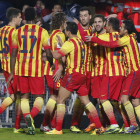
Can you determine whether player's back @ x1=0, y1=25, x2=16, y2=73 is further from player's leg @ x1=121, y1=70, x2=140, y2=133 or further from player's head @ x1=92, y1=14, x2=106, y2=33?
player's leg @ x1=121, y1=70, x2=140, y2=133

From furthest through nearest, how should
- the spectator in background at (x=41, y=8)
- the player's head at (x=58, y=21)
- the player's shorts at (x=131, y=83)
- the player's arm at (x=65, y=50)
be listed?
the spectator in background at (x=41, y=8), the player's head at (x=58, y=21), the player's shorts at (x=131, y=83), the player's arm at (x=65, y=50)

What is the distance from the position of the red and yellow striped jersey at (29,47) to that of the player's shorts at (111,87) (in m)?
1.22

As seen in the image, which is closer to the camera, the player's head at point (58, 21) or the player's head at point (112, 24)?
the player's head at point (112, 24)

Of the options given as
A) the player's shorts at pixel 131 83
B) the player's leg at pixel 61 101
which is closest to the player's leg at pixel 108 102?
the player's shorts at pixel 131 83

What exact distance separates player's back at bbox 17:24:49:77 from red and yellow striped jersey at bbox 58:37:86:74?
46 cm

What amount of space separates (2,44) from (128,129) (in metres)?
2.92

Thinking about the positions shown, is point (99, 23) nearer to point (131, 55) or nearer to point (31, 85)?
point (131, 55)

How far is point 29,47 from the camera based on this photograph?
28.8 feet

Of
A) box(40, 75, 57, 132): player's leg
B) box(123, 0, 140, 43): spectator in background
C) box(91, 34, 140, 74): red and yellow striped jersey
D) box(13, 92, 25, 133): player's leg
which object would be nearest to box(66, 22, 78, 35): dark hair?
box(91, 34, 140, 74): red and yellow striped jersey

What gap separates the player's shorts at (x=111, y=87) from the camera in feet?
29.9

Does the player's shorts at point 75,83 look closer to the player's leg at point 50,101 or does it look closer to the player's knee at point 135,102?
the player's leg at point 50,101

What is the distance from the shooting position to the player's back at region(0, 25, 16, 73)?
9625 millimetres

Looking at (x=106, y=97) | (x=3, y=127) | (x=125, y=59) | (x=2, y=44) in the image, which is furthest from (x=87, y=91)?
(x=3, y=127)

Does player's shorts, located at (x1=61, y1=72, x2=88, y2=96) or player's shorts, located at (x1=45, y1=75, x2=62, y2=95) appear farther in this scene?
player's shorts, located at (x1=45, y1=75, x2=62, y2=95)
